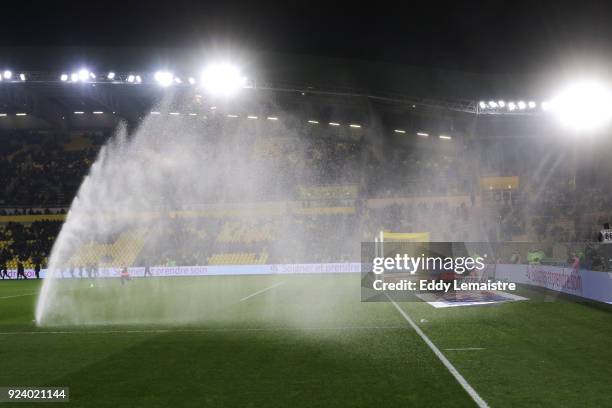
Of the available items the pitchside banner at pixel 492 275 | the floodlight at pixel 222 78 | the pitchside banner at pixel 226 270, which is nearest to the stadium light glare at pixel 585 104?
the pitchside banner at pixel 492 275

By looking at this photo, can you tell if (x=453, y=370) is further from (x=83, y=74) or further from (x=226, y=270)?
(x=226, y=270)

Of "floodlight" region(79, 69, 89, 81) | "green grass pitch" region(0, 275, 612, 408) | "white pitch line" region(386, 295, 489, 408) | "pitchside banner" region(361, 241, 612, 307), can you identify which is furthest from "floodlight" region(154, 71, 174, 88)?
"white pitch line" region(386, 295, 489, 408)

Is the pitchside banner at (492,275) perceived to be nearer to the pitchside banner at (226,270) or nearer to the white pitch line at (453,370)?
the white pitch line at (453,370)

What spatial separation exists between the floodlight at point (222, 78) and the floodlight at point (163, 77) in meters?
1.82

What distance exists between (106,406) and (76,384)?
1381mm

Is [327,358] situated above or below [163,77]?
below

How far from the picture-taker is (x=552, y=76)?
28.6 metres

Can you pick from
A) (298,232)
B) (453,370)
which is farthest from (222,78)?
(453,370)

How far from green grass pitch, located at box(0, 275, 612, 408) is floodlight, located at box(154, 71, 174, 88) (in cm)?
1714

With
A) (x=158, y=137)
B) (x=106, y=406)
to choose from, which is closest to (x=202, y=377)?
(x=106, y=406)

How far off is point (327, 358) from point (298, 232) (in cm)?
3385

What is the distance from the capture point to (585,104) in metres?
27.8

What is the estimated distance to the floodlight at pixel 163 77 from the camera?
29.3m

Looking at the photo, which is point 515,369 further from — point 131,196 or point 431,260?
point 131,196
